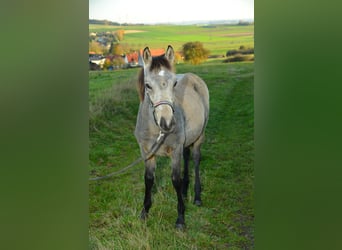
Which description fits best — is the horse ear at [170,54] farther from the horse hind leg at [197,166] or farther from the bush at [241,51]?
the horse hind leg at [197,166]

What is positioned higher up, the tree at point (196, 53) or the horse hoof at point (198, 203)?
the tree at point (196, 53)

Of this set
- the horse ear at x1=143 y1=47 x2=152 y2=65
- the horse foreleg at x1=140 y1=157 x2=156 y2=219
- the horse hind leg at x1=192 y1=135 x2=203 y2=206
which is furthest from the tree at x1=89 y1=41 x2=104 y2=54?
the horse hind leg at x1=192 y1=135 x2=203 y2=206

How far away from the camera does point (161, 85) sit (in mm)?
2709

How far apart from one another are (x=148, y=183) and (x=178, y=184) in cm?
22

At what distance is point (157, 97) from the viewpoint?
270 cm

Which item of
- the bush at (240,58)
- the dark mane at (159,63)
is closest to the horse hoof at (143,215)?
the dark mane at (159,63)

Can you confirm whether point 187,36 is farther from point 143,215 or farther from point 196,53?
point 143,215

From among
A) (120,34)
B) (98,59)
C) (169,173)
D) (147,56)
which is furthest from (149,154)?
(120,34)

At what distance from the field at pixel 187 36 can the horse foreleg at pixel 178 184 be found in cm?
79

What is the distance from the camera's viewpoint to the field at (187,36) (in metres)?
2.94
